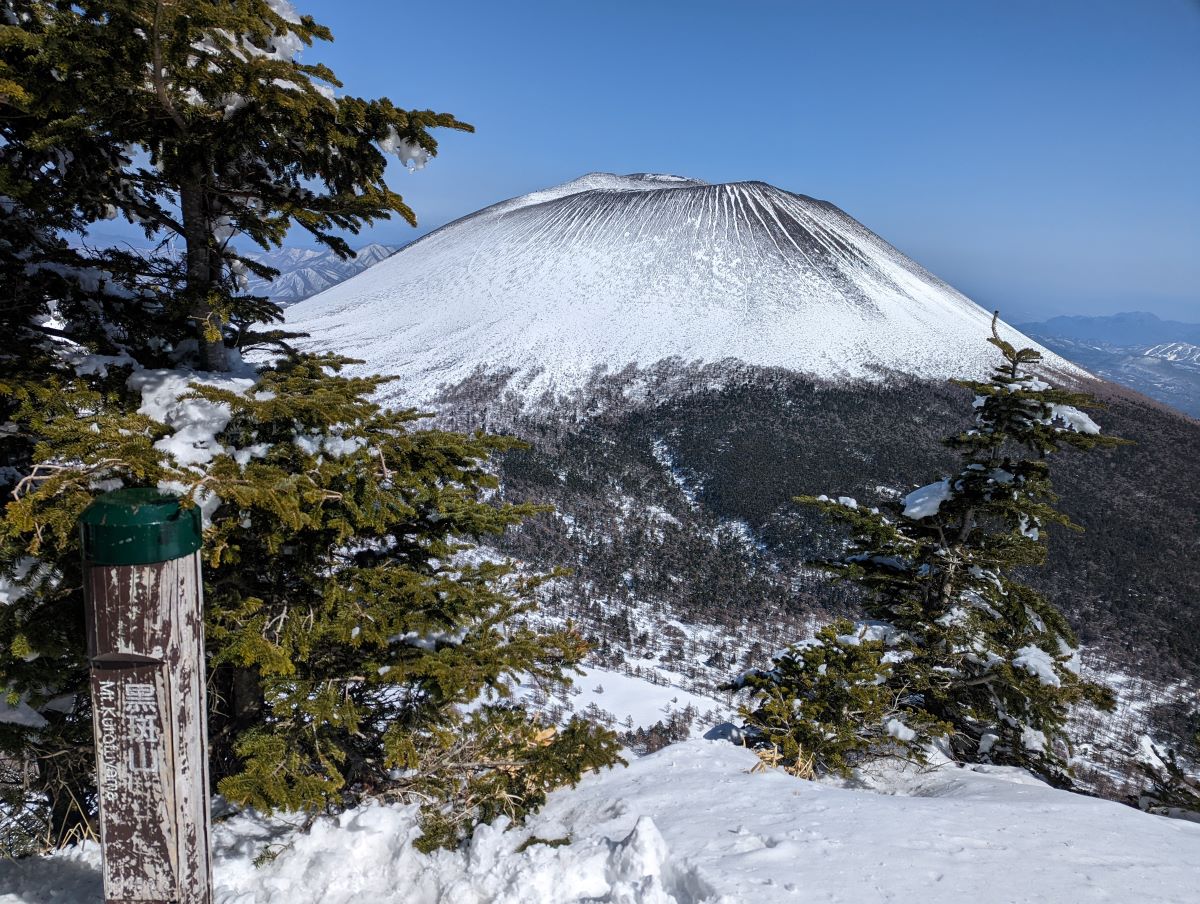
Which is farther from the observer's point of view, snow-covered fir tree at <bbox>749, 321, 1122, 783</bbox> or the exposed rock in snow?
the exposed rock in snow

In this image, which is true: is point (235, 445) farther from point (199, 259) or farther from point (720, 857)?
point (720, 857)

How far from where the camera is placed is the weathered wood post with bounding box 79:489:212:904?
2.03 m

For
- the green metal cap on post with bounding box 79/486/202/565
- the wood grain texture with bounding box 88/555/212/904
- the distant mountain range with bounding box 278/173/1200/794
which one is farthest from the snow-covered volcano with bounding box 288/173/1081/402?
the green metal cap on post with bounding box 79/486/202/565

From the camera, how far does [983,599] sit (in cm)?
762

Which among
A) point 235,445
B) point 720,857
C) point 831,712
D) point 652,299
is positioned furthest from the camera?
point 652,299

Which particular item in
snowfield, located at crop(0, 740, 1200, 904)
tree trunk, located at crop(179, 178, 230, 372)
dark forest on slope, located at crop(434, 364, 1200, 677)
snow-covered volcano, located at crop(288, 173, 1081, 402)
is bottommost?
dark forest on slope, located at crop(434, 364, 1200, 677)

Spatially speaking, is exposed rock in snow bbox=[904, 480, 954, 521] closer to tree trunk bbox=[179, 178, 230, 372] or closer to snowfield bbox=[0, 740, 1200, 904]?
snowfield bbox=[0, 740, 1200, 904]

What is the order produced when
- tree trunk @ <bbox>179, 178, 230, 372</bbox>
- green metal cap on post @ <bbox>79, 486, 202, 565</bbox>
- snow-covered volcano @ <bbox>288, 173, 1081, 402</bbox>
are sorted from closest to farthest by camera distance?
green metal cap on post @ <bbox>79, 486, 202, 565</bbox>
tree trunk @ <bbox>179, 178, 230, 372</bbox>
snow-covered volcano @ <bbox>288, 173, 1081, 402</bbox>

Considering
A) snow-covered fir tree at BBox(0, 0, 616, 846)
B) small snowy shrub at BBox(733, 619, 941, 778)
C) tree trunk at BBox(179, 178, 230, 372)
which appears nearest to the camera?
snow-covered fir tree at BBox(0, 0, 616, 846)

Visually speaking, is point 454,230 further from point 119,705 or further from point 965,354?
point 119,705

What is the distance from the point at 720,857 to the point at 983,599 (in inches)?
237

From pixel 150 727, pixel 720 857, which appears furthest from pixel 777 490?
pixel 150 727

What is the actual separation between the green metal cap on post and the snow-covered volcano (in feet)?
197

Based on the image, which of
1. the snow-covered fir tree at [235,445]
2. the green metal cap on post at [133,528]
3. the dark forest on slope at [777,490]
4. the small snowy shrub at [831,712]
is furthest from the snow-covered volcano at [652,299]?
the green metal cap on post at [133,528]
